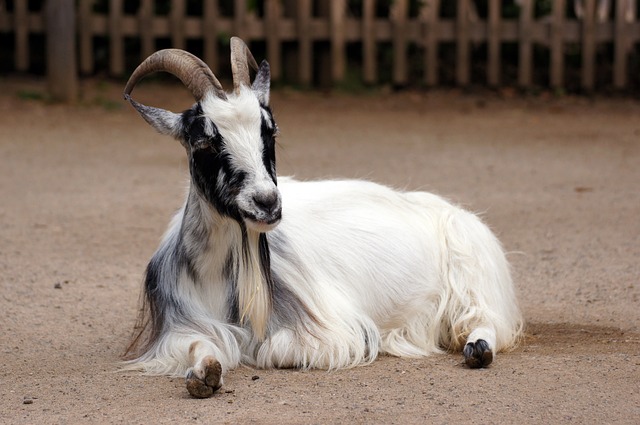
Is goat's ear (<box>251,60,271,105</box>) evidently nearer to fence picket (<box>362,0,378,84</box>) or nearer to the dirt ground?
the dirt ground

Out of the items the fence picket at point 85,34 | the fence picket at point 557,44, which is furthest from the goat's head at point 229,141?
the fence picket at point 557,44

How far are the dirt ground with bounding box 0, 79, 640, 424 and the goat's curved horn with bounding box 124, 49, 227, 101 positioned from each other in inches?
45.1

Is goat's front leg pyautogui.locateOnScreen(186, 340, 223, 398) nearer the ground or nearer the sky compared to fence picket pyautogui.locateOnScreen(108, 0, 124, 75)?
nearer the ground

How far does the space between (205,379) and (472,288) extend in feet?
5.13

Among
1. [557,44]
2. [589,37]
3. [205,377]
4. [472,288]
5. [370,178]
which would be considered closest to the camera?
[205,377]

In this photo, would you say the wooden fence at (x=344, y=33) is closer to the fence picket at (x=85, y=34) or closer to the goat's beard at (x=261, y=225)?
the fence picket at (x=85, y=34)

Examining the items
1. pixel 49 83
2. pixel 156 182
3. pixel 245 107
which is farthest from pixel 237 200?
pixel 49 83

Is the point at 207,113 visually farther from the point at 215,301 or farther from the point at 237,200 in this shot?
the point at 215,301

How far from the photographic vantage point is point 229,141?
4387 millimetres

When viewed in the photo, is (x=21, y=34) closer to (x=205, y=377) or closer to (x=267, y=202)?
(x=267, y=202)

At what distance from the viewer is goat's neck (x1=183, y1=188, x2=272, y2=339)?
4.52 m

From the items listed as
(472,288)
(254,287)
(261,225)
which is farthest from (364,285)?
(261,225)

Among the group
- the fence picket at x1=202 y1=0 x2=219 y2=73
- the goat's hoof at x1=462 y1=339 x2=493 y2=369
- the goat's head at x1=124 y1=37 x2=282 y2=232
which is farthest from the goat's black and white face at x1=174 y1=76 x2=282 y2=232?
the fence picket at x1=202 y1=0 x2=219 y2=73

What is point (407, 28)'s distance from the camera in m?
12.7
